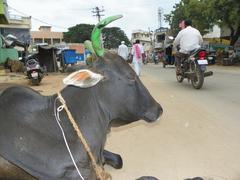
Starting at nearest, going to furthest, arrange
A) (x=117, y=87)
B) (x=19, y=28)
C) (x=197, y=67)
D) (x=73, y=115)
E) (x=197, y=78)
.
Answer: (x=73, y=115), (x=117, y=87), (x=197, y=67), (x=197, y=78), (x=19, y=28)

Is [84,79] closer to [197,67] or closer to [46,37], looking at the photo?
[197,67]

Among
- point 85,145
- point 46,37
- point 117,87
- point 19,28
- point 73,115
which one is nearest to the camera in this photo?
point 85,145

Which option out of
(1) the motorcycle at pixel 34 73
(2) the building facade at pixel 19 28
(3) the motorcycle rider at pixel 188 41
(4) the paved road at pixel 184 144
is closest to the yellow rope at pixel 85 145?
(4) the paved road at pixel 184 144

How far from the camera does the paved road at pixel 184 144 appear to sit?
171 inches

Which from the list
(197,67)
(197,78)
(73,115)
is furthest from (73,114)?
(197,78)

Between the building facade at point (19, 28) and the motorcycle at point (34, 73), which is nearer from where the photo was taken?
the motorcycle at point (34, 73)

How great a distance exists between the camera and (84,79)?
8.63 feet

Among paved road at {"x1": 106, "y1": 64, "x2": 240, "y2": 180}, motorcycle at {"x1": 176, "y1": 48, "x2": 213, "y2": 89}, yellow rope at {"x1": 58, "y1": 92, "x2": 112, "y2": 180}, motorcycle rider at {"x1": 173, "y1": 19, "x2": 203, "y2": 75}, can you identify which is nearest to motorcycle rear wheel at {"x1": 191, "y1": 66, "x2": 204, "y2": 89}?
motorcycle at {"x1": 176, "y1": 48, "x2": 213, "y2": 89}

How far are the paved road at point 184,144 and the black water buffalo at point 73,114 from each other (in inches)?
59.4

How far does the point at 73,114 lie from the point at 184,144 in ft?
9.52

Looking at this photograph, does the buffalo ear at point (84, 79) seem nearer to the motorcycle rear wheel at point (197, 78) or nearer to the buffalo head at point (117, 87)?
the buffalo head at point (117, 87)

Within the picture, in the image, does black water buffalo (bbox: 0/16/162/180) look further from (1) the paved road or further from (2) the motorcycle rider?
(2) the motorcycle rider

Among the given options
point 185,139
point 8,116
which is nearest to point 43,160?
point 8,116

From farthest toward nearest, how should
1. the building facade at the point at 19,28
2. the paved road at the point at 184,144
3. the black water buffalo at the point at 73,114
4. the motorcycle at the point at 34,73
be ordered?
the building facade at the point at 19,28 < the motorcycle at the point at 34,73 < the paved road at the point at 184,144 < the black water buffalo at the point at 73,114
